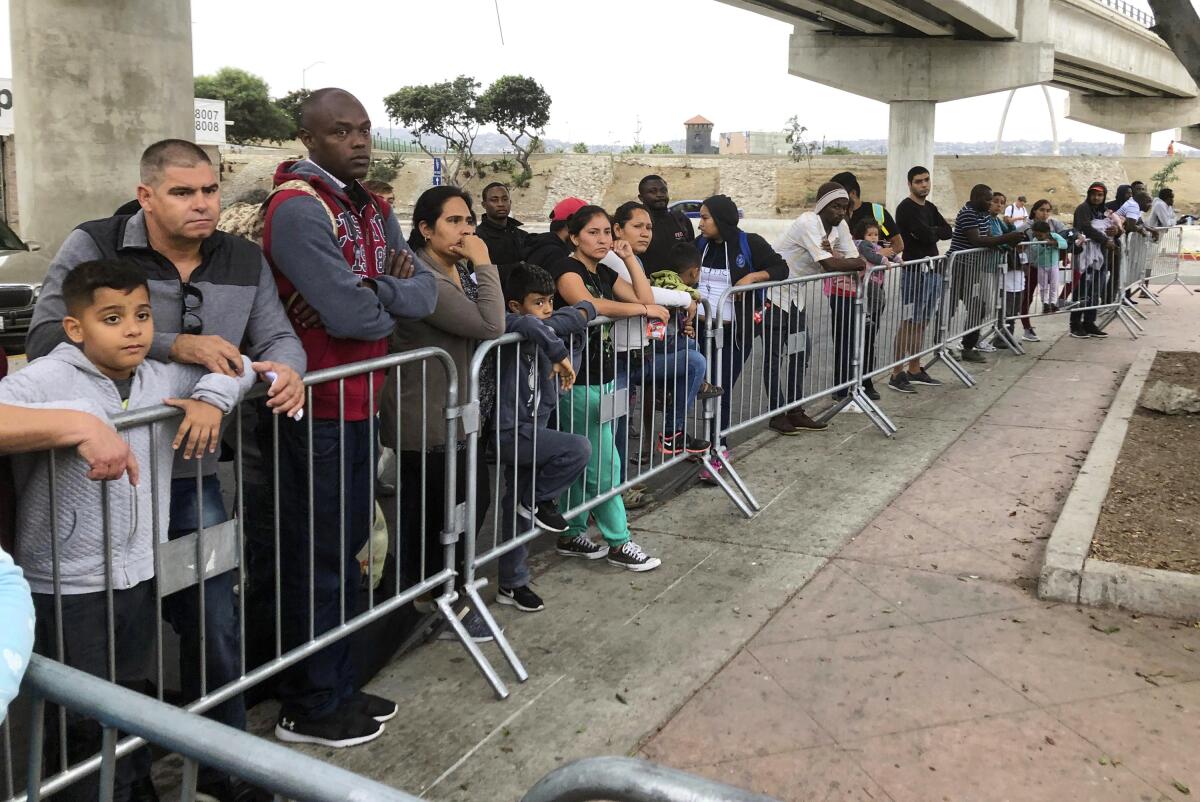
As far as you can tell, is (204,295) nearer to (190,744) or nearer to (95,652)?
(95,652)

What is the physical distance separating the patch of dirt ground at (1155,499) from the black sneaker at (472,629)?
297 cm

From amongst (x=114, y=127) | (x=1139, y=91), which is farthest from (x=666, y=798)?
(x=1139, y=91)

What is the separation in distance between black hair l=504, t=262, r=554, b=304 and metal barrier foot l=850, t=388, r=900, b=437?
14.2ft

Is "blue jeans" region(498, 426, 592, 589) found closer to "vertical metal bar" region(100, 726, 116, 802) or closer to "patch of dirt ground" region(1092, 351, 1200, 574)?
"patch of dirt ground" region(1092, 351, 1200, 574)

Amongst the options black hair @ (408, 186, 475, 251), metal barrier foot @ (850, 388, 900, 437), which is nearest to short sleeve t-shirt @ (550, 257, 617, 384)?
black hair @ (408, 186, 475, 251)

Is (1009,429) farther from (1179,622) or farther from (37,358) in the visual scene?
(37,358)

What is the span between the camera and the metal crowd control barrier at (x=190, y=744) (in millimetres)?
1423

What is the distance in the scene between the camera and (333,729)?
3.85 m

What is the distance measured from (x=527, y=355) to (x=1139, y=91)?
66.0 m

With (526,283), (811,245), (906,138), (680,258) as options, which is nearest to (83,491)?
(526,283)

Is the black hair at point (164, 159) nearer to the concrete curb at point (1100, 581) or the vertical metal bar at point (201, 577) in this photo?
the vertical metal bar at point (201, 577)

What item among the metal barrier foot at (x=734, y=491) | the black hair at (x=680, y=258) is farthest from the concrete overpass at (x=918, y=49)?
the metal barrier foot at (x=734, y=491)

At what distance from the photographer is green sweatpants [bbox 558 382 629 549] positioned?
559 cm

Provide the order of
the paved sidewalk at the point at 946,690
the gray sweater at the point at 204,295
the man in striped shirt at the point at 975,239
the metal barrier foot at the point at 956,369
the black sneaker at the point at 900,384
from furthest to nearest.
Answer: the man in striped shirt at the point at 975,239 < the metal barrier foot at the point at 956,369 < the black sneaker at the point at 900,384 < the paved sidewalk at the point at 946,690 < the gray sweater at the point at 204,295
